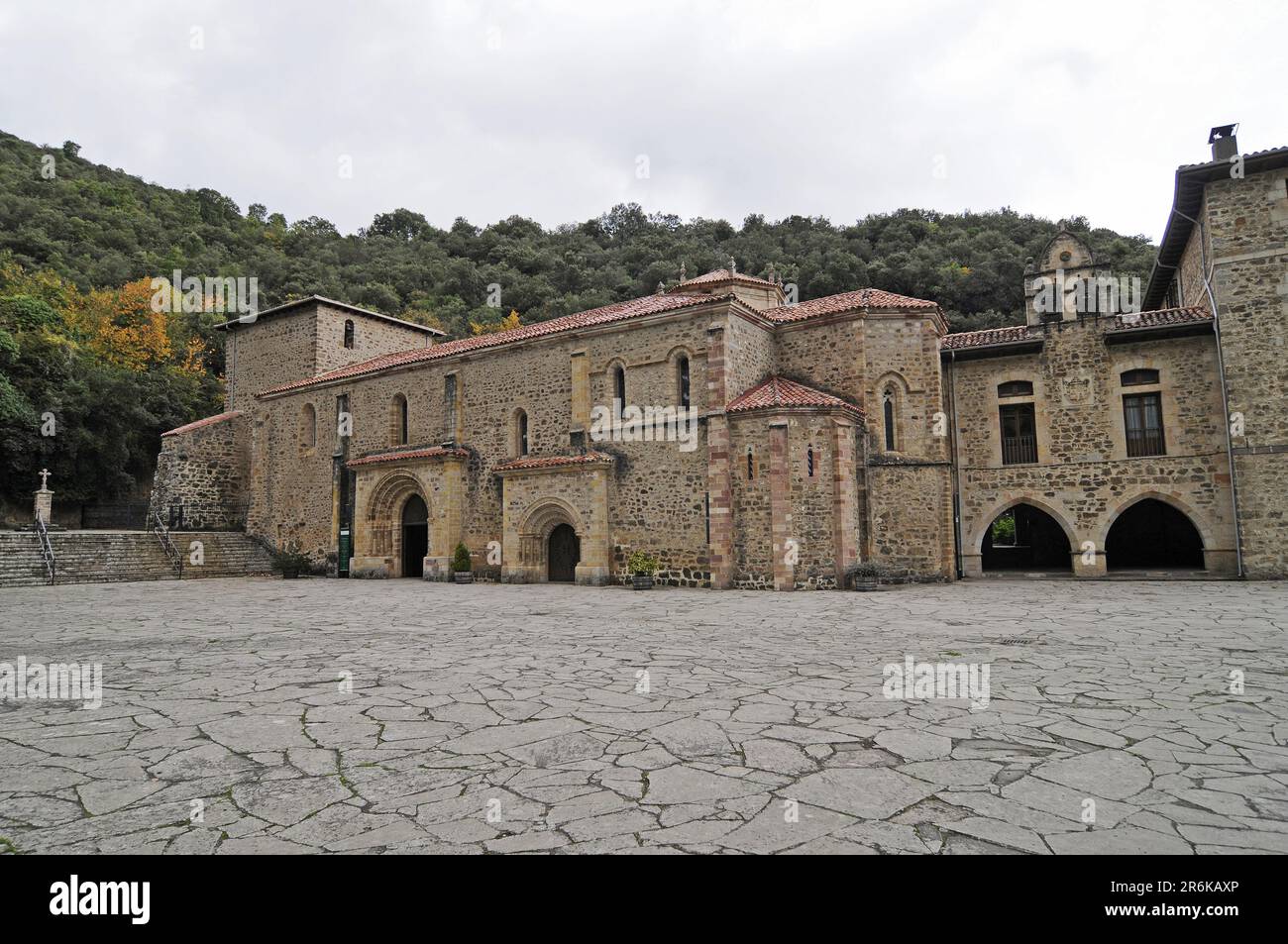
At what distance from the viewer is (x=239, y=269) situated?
48.7 metres

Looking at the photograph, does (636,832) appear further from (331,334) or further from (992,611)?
(331,334)

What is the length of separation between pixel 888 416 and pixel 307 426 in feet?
69.8

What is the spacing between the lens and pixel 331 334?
29.3 m

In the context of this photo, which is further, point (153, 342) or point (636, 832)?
point (153, 342)

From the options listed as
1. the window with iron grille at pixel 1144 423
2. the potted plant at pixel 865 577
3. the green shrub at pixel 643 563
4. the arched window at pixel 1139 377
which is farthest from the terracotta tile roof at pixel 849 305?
the green shrub at pixel 643 563

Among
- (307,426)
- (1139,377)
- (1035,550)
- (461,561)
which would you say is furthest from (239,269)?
(1139,377)

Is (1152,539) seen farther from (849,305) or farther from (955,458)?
(849,305)

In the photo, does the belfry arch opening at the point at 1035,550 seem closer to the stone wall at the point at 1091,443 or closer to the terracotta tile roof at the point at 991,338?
the stone wall at the point at 1091,443

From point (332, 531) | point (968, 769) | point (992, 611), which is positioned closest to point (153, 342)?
point (332, 531)

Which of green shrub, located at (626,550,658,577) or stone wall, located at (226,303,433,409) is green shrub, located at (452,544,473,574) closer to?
green shrub, located at (626,550,658,577)

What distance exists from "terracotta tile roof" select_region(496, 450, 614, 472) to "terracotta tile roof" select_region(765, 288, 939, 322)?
20.5ft

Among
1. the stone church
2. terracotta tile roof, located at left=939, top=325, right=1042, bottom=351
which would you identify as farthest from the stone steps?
terracotta tile roof, located at left=939, top=325, right=1042, bottom=351

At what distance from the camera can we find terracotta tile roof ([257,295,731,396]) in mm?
19234

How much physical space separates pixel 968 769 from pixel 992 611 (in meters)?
8.84
